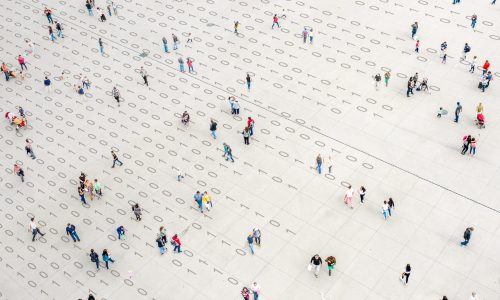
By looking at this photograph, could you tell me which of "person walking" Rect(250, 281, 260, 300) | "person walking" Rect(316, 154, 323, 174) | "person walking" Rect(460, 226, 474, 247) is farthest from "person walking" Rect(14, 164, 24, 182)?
"person walking" Rect(460, 226, 474, 247)

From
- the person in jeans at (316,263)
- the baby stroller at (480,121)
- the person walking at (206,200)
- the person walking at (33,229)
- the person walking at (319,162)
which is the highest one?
the baby stroller at (480,121)

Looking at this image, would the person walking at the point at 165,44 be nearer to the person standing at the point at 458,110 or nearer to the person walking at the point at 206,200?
the person walking at the point at 206,200

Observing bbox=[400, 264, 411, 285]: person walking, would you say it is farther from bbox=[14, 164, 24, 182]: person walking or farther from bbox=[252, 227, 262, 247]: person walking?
bbox=[14, 164, 24, 182]: person walking

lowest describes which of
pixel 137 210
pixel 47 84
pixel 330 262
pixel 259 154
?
pixel 137 210

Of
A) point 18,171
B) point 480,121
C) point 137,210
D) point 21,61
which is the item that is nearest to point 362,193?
point 480,121

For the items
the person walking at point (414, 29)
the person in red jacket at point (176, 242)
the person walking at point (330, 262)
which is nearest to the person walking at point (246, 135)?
the person in red jacket at point (176, 242)

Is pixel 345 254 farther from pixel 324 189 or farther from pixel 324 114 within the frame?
pixel 324 114

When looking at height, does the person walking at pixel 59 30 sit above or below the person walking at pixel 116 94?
above

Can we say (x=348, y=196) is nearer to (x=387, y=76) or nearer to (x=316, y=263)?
(x=316, y=263)

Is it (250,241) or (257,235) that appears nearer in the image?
(250,241)

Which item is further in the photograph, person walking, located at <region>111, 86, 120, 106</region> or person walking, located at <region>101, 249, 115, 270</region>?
person walking, located at <region>111, 86, 120, 106</region>
